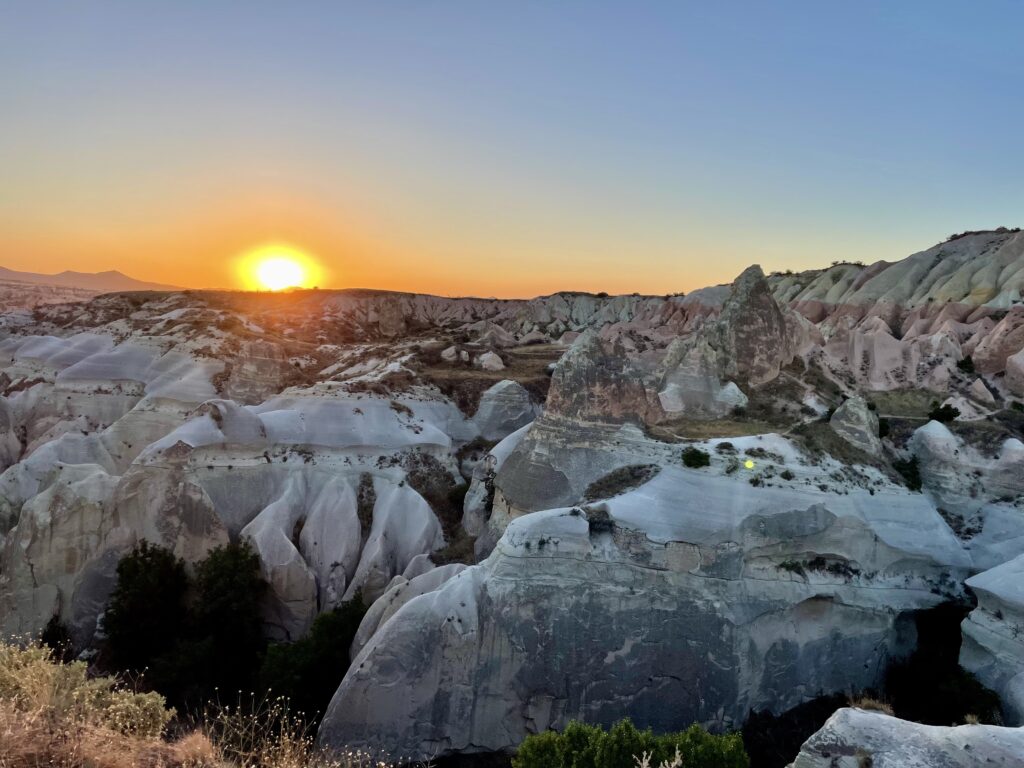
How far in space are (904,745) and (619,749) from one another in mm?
4324

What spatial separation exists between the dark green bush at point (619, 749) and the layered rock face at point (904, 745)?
2.85 m

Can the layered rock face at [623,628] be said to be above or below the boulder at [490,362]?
below

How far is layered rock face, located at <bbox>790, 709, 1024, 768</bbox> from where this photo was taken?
6750 mm

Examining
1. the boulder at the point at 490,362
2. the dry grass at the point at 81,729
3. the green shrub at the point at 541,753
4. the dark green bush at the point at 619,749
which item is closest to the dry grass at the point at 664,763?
the dark green bush at the point at 619,749

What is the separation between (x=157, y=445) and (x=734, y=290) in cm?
2328

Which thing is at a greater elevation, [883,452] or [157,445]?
[883,452]

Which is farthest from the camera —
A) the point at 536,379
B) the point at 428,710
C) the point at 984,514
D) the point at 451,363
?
the point at 451,363

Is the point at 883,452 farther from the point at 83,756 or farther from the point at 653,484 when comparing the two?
the point at 83,756

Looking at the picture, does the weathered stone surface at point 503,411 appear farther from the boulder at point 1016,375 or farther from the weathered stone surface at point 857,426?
the boulder at point 1016,375

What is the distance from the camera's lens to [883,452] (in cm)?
1927

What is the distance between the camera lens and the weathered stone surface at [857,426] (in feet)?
60.0

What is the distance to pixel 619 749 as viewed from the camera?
9820 millimetres

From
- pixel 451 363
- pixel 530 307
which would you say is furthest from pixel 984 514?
pixel 530 307

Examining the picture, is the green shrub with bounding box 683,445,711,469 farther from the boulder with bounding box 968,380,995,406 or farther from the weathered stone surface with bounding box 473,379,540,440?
the boulder with bounding box 968,380,995,406
